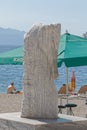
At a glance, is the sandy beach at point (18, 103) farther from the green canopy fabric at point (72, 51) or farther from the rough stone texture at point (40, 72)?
the rough stone texture at point (40, 72)

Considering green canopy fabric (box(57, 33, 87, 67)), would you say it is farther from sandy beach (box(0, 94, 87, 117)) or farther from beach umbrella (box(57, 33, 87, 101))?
sandy beach (box(0, 94, 87, 117))

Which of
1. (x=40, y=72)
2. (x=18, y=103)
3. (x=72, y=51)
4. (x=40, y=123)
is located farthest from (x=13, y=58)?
(x=40, y=123)

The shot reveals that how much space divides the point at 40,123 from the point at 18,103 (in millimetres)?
9075

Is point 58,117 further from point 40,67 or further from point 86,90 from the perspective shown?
point 86,90

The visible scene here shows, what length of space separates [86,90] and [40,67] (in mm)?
10457

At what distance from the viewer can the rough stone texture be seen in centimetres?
849

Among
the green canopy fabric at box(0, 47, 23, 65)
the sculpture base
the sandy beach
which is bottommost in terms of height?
the sculpture base

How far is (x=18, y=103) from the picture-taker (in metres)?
17.1

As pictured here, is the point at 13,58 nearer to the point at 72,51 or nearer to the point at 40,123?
the point at 72,51

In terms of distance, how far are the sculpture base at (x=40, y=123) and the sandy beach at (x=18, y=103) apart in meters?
5.49

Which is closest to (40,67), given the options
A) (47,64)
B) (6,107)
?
(47,64)

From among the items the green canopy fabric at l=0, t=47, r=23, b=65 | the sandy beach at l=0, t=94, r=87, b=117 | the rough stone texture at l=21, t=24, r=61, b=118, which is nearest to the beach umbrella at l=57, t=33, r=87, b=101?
the green canopy fabric at l=0, t=47, r=23, b=65

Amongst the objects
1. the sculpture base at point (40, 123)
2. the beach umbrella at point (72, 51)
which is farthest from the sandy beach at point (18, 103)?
the sculpture base at point (40, 123)

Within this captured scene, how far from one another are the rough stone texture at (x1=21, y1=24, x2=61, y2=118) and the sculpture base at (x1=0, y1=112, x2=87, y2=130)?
0.68 feet
